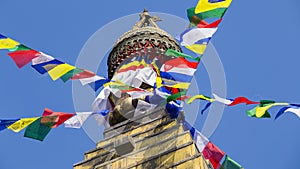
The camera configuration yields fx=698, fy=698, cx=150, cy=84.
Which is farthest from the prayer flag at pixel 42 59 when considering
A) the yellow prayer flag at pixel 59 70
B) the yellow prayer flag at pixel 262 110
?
the yellow prayer flag at pixel 262 110

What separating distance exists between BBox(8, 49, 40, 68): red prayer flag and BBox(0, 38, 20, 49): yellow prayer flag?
9.1 inches

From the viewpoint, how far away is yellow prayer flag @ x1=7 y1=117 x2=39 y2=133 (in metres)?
18.8

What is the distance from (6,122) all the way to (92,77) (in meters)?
2.65

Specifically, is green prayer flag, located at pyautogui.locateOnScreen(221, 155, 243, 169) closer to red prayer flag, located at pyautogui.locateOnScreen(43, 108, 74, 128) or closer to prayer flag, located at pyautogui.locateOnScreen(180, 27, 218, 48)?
prayer flag, located at pyautogui.locateOnScreen(180, 27, 218, 48)

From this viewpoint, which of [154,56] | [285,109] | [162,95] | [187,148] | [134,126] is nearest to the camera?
[285,109]

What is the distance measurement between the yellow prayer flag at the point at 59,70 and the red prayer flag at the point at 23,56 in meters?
0.68

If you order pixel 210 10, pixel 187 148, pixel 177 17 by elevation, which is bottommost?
pixel 187 148

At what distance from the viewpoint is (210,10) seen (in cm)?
1823

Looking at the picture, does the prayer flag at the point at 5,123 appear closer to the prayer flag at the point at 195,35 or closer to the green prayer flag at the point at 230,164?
the prayer flag at the point at 195,35

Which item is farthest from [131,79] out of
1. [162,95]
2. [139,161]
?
[139,161]

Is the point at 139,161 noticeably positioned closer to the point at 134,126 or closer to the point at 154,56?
the point at 134,126

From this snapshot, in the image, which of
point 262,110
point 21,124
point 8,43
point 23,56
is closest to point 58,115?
point 21,124

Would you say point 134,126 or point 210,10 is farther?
point 134,126

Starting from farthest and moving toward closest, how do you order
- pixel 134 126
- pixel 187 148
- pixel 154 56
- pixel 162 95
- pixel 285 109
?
pixel 154 56 < pixel 134 126 < pixel 162 95 < pixel 187 148 < pixel 285 109
